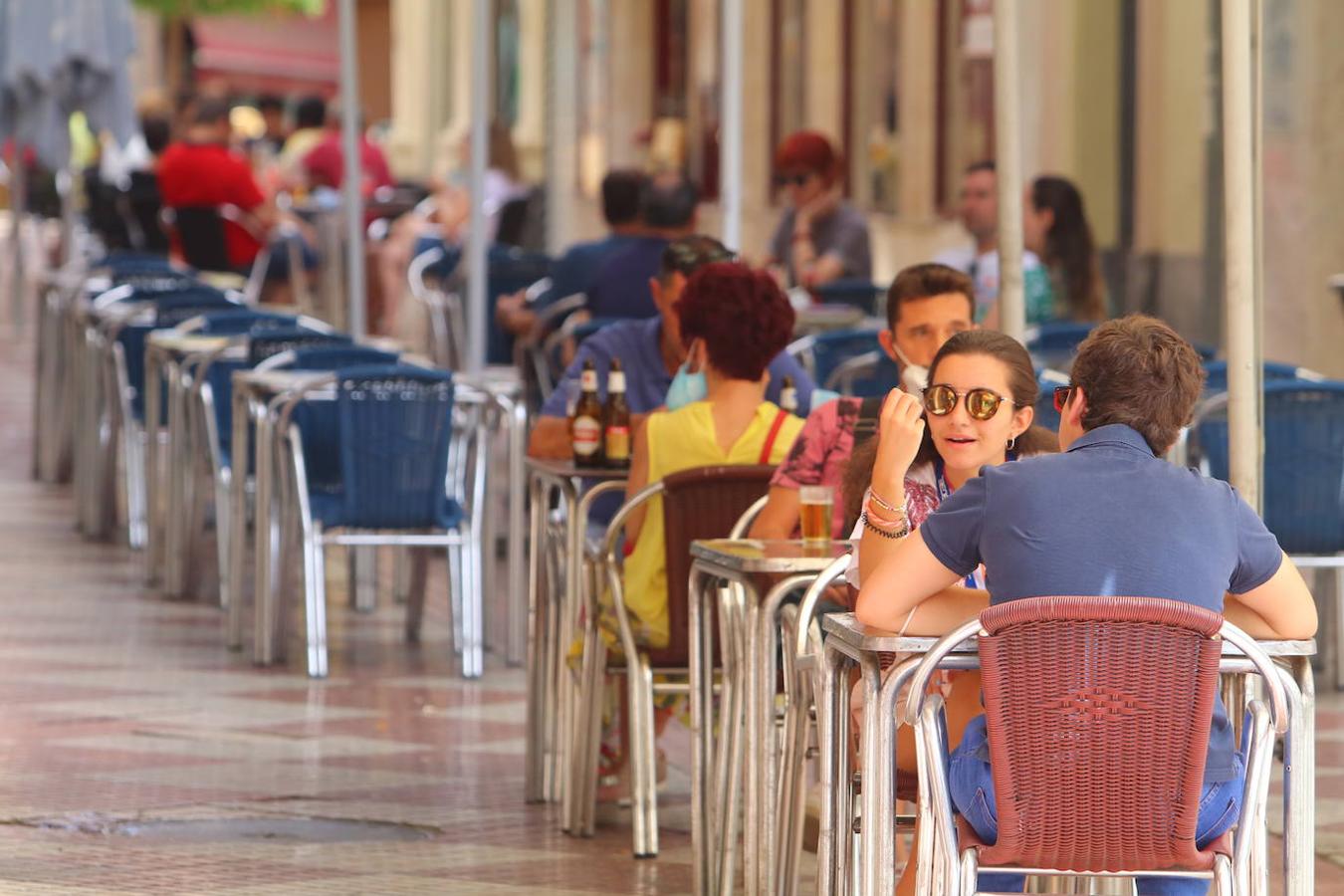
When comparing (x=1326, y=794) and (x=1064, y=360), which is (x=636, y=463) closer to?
(x=1326, y=794)

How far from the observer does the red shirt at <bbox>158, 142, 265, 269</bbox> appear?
1650 cm

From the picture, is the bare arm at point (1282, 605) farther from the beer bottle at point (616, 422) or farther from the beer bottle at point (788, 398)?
the beer bottle at point (616, 422)

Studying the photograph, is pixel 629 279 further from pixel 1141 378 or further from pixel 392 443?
pixel 1141 378

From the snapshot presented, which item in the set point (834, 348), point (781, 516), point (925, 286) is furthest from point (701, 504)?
point (834, 348)

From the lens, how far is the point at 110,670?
847 centimetres

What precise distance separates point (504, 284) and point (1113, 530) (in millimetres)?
10167

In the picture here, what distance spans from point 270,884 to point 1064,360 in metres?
4.18

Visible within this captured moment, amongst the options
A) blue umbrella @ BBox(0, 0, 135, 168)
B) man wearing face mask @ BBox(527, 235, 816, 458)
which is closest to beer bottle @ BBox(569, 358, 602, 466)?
man wearing face mask @ BBox(527, 235, 816, 458)

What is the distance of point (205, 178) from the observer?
16.5 meters

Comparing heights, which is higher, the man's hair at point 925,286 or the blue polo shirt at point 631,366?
the man's hair at point 925,286

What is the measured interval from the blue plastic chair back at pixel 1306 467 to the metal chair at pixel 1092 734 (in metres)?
3.80

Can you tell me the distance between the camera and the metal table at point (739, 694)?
4.93 metres

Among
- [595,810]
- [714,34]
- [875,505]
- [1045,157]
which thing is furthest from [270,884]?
[714,34]

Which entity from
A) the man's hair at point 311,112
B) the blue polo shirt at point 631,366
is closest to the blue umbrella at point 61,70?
the man's hair at point 311,112
